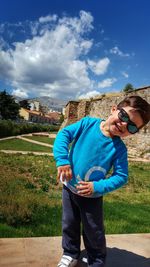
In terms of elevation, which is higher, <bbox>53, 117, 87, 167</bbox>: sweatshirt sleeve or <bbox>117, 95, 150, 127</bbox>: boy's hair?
<bbox>117, 95, 150, 127</bbox>: boy's hair

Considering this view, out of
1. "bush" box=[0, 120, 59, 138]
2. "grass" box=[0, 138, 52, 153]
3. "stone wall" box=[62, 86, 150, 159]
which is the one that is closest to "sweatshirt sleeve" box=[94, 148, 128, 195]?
"stone wall" box=[62, 86, 150, 159]

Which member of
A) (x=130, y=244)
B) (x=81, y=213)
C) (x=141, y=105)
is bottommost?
(x=130, y=244)

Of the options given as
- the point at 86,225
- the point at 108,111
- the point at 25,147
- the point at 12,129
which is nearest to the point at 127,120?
the point at 86,225

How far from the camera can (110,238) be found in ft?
11.3

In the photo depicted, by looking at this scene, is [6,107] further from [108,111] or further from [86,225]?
[86,225]

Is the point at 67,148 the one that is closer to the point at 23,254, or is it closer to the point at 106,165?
the point at 106,165

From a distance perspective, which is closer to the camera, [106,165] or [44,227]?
[106,165]

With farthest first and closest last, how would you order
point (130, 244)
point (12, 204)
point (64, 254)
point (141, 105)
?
point (12, 204)
point (130, 244)
point (64, 254)
point (141, 105)

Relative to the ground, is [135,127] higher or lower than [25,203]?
higher

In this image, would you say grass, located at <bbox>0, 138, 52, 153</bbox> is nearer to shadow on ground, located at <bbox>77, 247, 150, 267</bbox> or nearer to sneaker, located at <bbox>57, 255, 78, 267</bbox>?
shadow on ground, located at <bbox>77, 247, 150, 267</bbox>

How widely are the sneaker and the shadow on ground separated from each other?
0.07 m

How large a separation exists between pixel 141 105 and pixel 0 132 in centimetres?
2830

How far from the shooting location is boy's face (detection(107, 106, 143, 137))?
2445mm

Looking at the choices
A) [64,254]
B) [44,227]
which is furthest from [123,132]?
[44,227]
